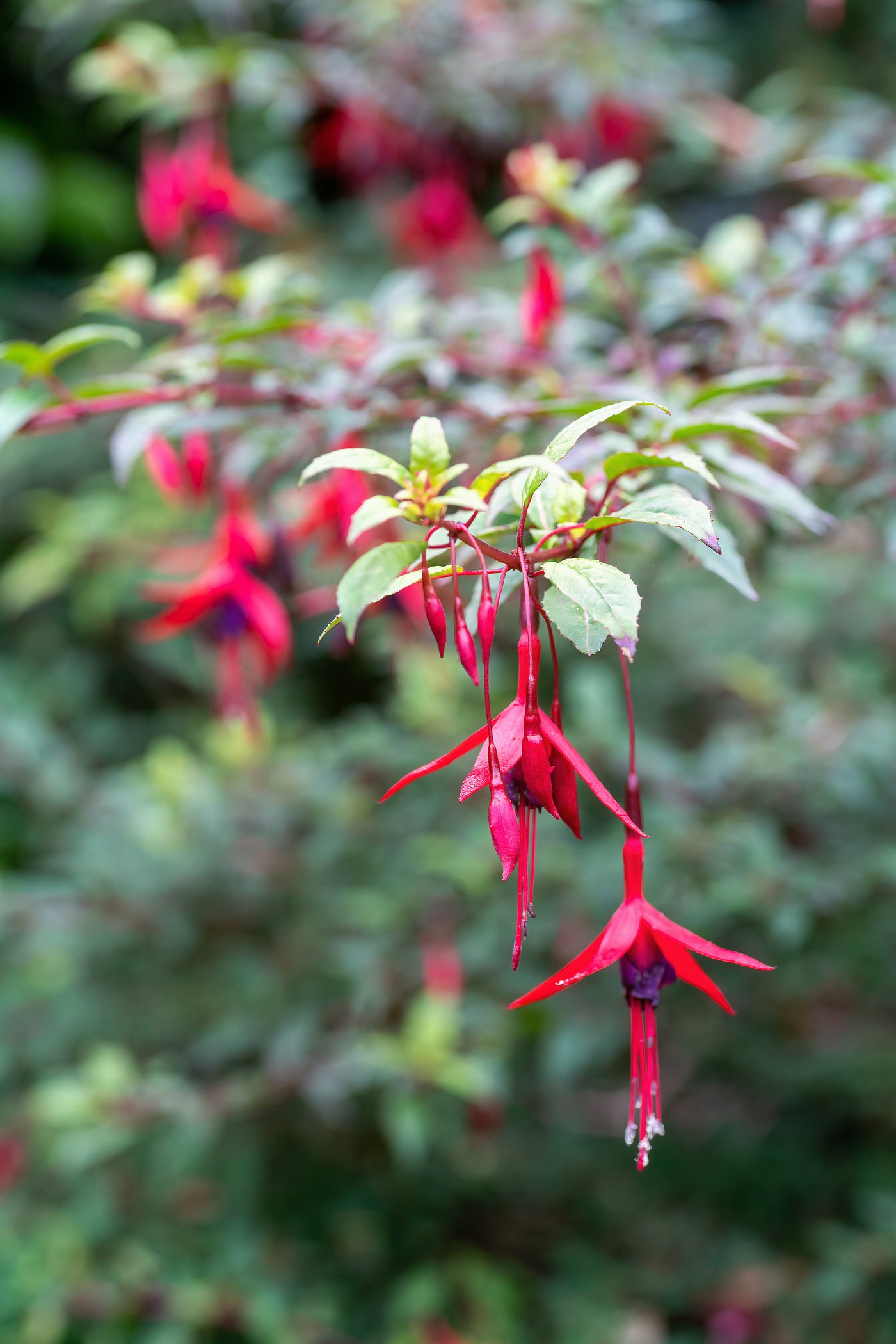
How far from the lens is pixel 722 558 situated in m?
0.45

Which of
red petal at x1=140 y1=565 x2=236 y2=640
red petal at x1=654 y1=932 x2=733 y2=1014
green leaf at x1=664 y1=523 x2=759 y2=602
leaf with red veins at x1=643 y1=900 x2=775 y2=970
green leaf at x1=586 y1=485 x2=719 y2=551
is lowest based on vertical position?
red petal at x1=140 y1=565 x2=236 y2=640

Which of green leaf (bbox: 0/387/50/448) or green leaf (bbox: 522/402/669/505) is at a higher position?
green leaf (bbox: 522/402/669/505)

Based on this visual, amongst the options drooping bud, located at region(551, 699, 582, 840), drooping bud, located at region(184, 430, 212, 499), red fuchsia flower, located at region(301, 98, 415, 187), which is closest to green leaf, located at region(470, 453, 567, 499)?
drooping bud, located at region(551, 699, 582, 840)

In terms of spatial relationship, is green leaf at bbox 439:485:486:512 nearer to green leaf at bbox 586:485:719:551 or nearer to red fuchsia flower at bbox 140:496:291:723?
green leaf at bbox 586:485:719:551

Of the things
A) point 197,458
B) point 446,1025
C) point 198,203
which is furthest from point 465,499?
point 198,203

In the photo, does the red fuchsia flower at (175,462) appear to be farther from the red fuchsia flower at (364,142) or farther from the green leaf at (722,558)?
the red fuchsia flower at (364,142)

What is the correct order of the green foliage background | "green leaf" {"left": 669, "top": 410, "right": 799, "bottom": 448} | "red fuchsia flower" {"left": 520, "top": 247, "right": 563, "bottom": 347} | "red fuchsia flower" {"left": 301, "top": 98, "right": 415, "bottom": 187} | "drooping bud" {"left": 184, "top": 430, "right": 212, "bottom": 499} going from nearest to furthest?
"green leaf" {"left": 669, "top": 410, "right": 799, "bottom": 448} < "drooping bud" {"left": 184, "top": 430, "right": 212, "bottom": 499} < "red fuchsia flower" {"left": 520, "top": 247, "right": 563, "bottom": 347} < the green foliage background < "red fuchsia flower" {"left": 301, "top": 98, "right": 415, "bottom": 187}

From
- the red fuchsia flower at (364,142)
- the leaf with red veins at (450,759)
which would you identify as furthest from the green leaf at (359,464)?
the red fuchsia flower at (364,142)

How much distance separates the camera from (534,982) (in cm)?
119

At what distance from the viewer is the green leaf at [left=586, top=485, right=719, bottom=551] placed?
1.24 ft

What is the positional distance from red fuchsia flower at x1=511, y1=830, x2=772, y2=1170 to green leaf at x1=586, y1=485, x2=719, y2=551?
0.13m

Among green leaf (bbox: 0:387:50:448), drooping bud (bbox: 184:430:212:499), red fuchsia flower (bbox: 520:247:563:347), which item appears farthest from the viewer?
red fuchsia flower (bbox: 520:247:563:347)

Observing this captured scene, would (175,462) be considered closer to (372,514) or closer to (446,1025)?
(372,514)

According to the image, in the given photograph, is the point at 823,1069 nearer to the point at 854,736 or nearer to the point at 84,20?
the point at 854,736
